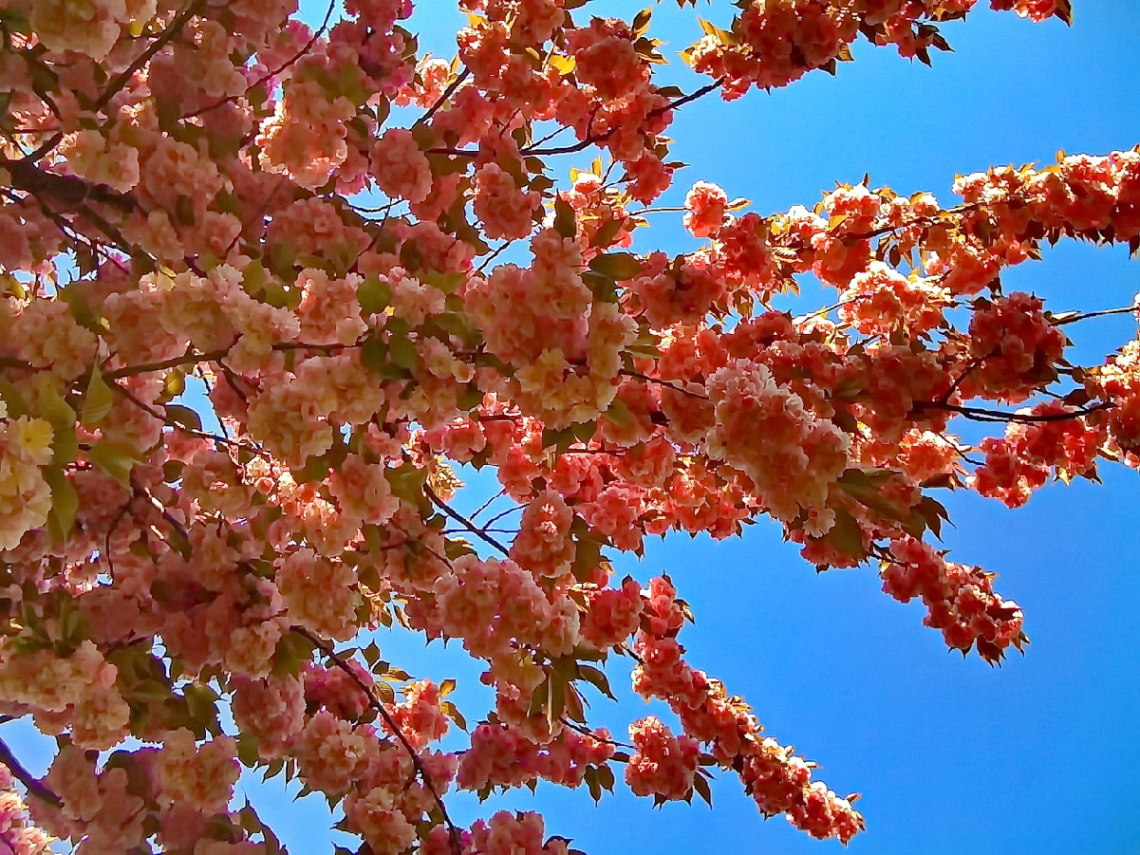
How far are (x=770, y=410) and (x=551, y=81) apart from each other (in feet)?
4.94

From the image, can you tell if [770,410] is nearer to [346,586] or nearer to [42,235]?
[346,586]

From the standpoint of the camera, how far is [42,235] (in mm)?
1753

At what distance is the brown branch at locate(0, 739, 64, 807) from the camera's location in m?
1.59

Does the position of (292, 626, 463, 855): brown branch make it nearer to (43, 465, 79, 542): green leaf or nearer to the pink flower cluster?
(43, 465, 79, 542): green leaf

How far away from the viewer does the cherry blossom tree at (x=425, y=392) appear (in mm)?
1259

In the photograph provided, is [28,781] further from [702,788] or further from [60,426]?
[702,788]

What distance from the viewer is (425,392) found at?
4.21 ft

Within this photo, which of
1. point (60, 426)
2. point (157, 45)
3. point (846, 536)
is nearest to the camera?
point (60, 426)

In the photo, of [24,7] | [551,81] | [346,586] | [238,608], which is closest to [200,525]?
[238,608]

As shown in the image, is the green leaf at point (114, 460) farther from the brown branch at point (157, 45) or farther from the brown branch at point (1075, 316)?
the brown branch at point (1075, 316)

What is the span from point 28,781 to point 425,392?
126cm

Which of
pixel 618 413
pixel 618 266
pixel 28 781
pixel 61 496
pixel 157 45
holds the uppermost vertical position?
pixel 157 45

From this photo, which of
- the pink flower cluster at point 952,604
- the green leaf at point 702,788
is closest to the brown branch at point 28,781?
the green leaf at point 702,788

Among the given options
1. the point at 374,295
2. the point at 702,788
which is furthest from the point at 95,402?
the point at 702,788
